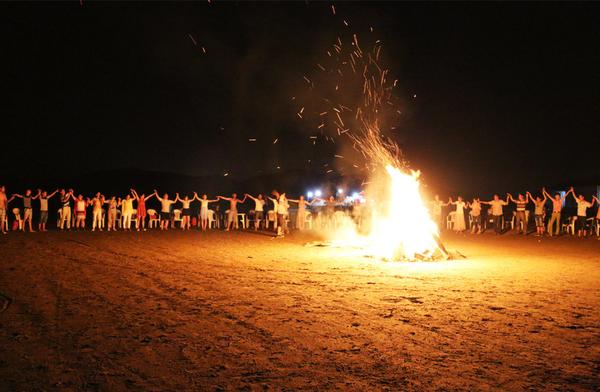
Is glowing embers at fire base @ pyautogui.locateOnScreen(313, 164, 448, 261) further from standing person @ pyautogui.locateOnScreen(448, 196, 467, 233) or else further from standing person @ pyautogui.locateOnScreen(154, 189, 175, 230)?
standing person @ pyautogui.locateOnScreen(154, 189, 175, 230)

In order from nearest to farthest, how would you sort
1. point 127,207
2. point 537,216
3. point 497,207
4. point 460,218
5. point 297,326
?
point 297,326 → point 537,216 → point 127,207 → point 497,207 → point 460,218

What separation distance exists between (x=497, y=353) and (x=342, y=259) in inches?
326

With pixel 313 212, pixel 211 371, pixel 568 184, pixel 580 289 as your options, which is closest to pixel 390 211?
pixel 580 289

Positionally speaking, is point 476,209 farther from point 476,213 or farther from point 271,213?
point 271,213

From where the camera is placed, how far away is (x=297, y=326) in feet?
20.9

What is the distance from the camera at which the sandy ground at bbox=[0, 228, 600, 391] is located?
4613 millimetres

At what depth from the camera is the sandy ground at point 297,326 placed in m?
4.61

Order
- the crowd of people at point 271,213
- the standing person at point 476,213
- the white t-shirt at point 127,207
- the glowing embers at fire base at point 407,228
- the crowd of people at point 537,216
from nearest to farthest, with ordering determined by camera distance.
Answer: the glowing embers at fire base at point 407,228 → the crowd of people at point 537,216 → the crowd of people at point 271,213 → the white t-shirt at point 127,207 → the standing person at point 476,213

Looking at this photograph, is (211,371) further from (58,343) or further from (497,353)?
(497,353)

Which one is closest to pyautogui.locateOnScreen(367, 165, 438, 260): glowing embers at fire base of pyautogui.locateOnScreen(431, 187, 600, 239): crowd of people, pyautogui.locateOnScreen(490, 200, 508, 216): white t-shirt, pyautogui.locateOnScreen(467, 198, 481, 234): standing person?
pyautogui.locateOnScreen(431, 187, 600, 239): crowd of people

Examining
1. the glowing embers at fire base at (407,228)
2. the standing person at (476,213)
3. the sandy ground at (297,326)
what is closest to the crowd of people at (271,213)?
the standing person at (476,213)

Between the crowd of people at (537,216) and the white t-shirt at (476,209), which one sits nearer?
the crowd of people at (537,216)

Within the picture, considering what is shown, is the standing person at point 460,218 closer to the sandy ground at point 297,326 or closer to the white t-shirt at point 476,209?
the white t-shirt at point 476,209

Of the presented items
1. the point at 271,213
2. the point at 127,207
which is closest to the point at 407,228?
the point at 271,213
